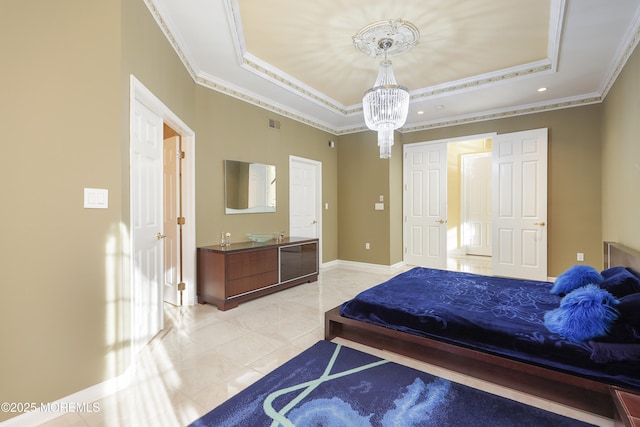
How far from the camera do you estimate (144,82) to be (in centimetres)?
227

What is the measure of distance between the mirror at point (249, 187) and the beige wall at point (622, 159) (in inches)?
166

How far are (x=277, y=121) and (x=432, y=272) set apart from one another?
10.6ft

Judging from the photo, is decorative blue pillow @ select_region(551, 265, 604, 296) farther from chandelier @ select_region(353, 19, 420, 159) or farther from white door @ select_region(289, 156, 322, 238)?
white door @ select_region(289, 156, 322, 238)

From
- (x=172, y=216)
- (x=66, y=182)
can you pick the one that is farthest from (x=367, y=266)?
(x=66, y=182)

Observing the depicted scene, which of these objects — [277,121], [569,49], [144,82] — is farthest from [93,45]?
[569,49]

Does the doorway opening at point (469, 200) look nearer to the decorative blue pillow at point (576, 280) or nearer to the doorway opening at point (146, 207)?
the decorative blue pillow at point (576, 280)

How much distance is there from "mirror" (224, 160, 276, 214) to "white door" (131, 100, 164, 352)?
124 cm

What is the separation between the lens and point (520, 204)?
15.6 feet

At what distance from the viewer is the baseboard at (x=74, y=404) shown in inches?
62.9

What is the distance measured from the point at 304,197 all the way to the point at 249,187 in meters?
1.37

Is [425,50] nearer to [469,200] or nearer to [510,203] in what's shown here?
[510,203]

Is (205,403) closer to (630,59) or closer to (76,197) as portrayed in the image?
(76,197)

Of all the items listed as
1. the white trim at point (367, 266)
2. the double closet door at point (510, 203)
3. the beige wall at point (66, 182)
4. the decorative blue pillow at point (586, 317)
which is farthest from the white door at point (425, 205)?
the beige wall at point (66, 182)

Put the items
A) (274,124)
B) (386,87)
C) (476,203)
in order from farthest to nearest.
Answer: (476,203) < (274,124) < (386,87)
